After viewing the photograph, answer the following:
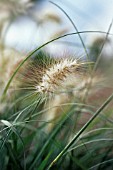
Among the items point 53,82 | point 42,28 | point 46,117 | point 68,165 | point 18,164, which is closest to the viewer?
point 53,82

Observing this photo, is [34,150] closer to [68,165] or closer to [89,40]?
[68,165]

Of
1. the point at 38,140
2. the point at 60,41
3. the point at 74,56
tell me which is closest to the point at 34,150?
the point at 38,140

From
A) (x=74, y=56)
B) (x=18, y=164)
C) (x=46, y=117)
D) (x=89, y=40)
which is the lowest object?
(x=18, y=164)

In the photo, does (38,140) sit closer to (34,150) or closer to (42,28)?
(34,150)

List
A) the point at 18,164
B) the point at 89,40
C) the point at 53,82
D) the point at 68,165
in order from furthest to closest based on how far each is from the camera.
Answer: the point at 89,40 < the point at 68,165 < the point at 18,164 < the point at 53,82

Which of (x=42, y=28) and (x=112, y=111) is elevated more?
(x=42, y=28)

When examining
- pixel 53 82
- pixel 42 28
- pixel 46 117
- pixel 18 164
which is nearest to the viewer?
pixel 53 82

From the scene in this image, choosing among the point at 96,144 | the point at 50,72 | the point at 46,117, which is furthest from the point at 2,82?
the point at 50,72

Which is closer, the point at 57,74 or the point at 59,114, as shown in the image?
the point at 57,74

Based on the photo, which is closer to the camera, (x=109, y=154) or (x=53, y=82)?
(x=53, y=82)
